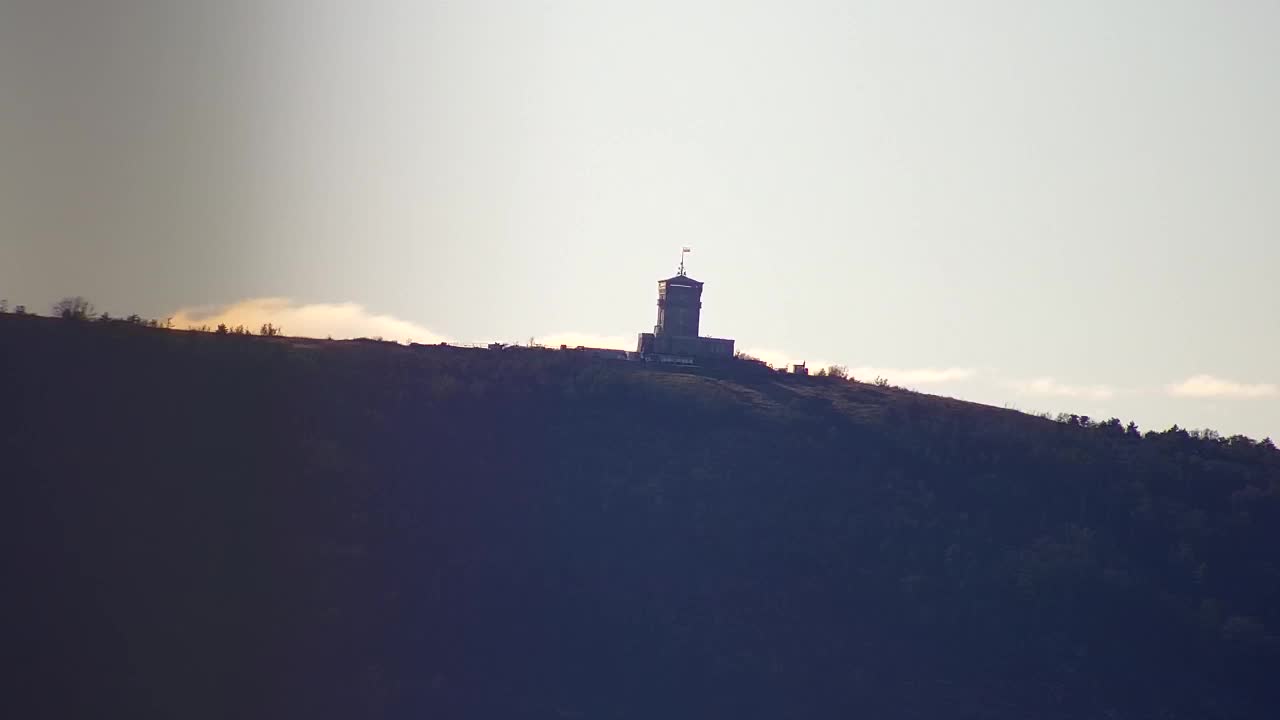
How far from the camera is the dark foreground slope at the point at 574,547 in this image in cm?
7069

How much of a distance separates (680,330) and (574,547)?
53.1 feet

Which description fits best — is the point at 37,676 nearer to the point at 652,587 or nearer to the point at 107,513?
the point at 107,513

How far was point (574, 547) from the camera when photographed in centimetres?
8162

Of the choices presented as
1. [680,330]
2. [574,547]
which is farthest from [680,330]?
[574,547]

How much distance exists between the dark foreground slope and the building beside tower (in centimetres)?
192

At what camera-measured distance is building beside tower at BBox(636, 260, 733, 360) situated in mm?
91500

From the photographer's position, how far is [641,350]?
96000 millimetres

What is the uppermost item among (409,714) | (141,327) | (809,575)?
(141,327)

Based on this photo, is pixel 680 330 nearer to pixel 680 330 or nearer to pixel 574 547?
pixel 680 330

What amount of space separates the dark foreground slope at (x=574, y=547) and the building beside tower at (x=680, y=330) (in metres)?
1.92

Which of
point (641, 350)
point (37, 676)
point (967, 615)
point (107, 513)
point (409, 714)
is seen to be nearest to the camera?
point (37, 676)

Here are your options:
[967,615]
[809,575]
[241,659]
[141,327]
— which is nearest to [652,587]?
[809,575]

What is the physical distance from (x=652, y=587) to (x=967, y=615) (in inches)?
504

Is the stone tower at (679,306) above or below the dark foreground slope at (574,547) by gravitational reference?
above
